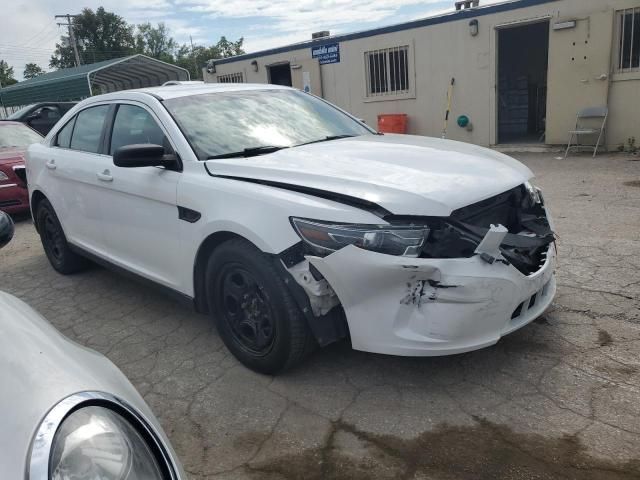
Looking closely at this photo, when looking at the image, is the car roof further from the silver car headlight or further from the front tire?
the silver car headlight

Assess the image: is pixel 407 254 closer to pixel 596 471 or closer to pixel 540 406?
pixel 540 406

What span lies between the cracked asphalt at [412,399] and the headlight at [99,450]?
1246mm

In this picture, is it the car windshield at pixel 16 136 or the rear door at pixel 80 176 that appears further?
the car windshield at pixel 16 136

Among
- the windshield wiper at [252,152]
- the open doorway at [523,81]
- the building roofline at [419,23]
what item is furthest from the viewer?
the open doorway at [523,81]

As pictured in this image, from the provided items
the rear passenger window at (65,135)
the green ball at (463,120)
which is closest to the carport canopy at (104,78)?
the green ball at (463,120)

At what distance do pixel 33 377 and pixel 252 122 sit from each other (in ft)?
8.72

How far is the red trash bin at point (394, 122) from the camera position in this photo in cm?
1310

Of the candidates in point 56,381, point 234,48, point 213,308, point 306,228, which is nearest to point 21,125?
point 213,308

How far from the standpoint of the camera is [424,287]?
251 cm

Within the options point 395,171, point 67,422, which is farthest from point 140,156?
point 67,422

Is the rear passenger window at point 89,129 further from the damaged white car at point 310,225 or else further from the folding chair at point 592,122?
the folding chair at point 592,122

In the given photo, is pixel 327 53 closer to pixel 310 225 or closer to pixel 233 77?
pixel 233 77

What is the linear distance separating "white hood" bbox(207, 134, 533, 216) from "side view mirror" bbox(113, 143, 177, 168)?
34 centimetres

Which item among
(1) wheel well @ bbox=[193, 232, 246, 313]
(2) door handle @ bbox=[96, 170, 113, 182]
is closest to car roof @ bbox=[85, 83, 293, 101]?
(2) door handle @ bbox=[96, 170, 113, 182]
